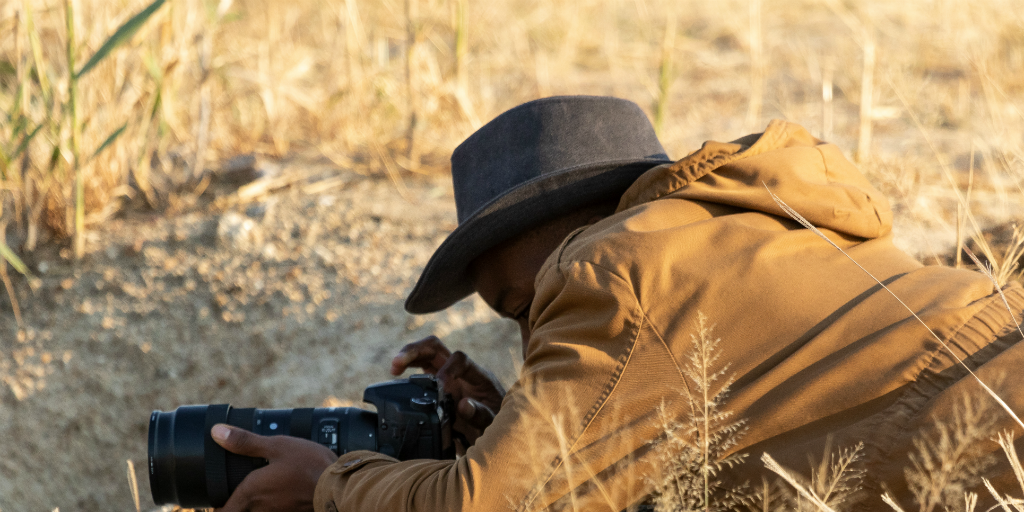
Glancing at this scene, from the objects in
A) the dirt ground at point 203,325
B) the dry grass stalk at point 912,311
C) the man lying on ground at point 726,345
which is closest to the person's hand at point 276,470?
the man lying on ground at point 726,345

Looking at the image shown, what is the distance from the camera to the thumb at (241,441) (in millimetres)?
1623

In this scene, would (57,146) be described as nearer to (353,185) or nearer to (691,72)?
(353,185)

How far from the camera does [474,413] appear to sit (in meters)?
1.88

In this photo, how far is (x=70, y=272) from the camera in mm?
3059

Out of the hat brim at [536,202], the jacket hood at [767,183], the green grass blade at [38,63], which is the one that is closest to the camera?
the jacket hood at [767,183]

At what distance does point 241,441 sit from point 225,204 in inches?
74.1

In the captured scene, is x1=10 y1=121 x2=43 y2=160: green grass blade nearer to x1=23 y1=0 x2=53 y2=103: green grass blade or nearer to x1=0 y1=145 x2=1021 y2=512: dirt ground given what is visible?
x1=23 y1=0 x2=53 y2=103: green grass blade

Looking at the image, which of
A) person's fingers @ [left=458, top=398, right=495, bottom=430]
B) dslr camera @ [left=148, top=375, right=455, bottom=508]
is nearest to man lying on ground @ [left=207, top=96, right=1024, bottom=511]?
dslr camera @ [left=148, top=375, right=455, bottom=508]

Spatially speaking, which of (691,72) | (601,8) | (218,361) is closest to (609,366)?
(218,361)

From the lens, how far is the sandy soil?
276 cm

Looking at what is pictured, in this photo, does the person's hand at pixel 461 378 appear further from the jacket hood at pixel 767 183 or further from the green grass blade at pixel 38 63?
the green grass blade at pixel 38 63

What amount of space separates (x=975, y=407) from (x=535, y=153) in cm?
89

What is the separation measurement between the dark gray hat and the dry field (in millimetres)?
933

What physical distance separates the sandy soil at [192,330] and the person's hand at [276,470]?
116cm
